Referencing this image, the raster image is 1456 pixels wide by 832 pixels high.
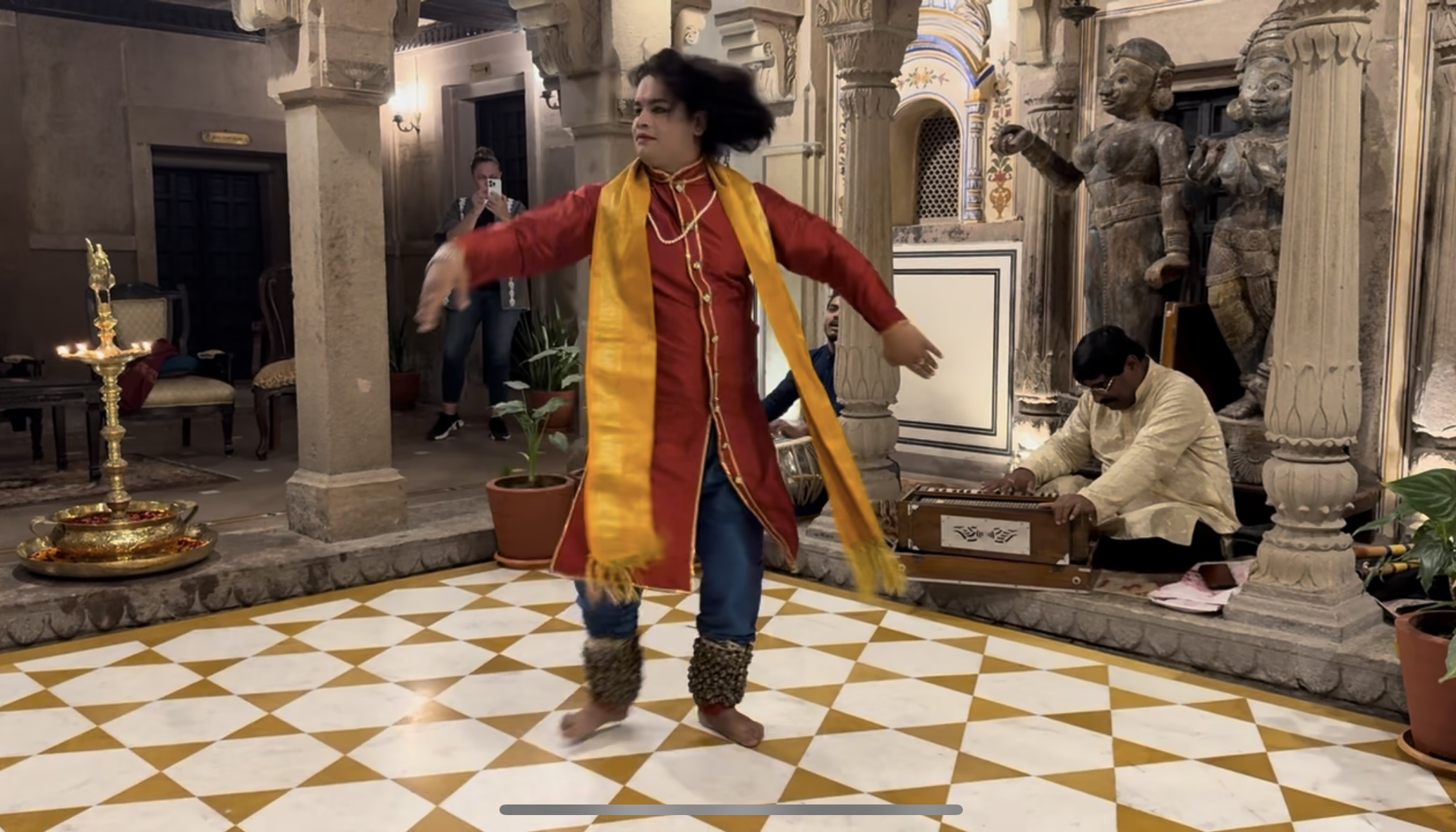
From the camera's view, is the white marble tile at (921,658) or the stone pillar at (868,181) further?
the stone pillar at (868,181)

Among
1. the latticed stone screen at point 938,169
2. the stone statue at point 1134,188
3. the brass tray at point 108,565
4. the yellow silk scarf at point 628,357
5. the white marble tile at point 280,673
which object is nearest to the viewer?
the yellow silk scarf at point 628,357

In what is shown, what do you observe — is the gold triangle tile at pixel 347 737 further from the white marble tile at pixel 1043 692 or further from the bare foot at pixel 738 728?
the white marble tile at pixel 1043 692

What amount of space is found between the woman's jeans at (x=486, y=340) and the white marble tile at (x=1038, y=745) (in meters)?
5.42

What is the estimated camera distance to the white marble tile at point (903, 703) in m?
3.38

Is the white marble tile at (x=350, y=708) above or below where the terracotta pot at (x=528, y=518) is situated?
below

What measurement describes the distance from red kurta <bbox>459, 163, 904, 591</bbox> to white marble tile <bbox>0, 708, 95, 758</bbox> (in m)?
1.45

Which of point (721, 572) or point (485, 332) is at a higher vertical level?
point (485, 332)

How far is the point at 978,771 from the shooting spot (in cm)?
302

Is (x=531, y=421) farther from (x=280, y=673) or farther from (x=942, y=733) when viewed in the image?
(x=942, y=733)

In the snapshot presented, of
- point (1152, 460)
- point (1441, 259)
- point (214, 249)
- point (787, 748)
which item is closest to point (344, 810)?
point (787, 748)

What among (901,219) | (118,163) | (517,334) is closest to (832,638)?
(901,219)

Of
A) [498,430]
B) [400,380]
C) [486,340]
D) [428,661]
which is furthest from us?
[400,380]

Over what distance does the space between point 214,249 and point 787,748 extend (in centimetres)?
960

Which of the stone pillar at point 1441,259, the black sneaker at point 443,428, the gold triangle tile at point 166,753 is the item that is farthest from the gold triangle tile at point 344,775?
the black sneaker at point 443,428
